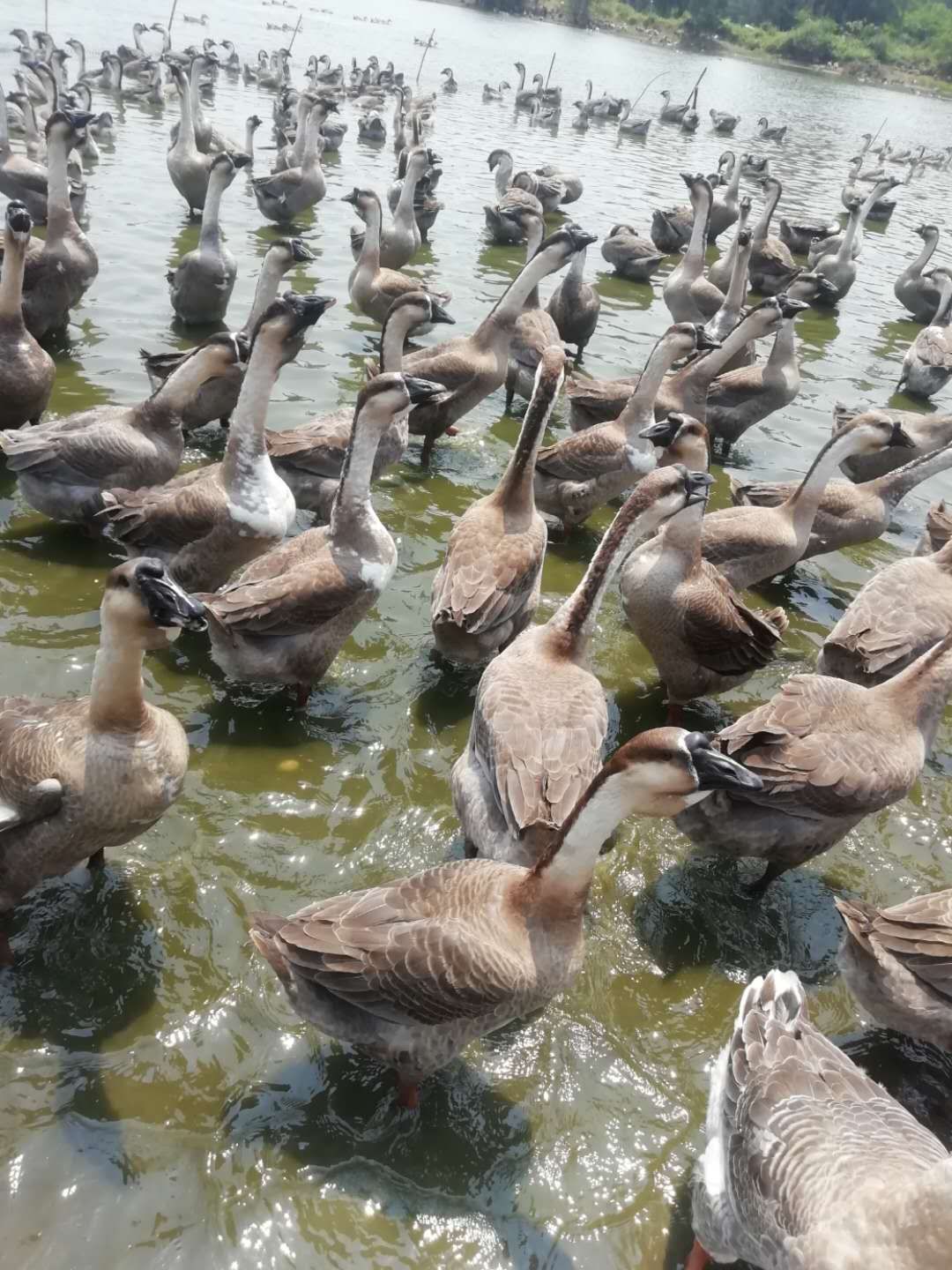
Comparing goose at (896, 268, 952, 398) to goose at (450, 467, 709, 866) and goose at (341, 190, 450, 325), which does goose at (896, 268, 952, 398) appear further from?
goose at (450, 467, 709, 866)

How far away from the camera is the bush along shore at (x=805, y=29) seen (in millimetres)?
79375

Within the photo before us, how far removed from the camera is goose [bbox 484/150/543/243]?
15555 mm

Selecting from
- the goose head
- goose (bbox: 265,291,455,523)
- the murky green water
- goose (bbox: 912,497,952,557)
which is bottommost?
the murky green water

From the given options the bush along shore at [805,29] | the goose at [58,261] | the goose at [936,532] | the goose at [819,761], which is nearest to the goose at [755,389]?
the goose at [936,532]

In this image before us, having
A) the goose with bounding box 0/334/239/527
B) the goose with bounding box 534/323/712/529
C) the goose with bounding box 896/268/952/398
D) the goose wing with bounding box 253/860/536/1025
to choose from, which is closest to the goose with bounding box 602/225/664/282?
the goose with bounding box 896/268/952/398

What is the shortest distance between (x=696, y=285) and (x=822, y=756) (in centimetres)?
1178

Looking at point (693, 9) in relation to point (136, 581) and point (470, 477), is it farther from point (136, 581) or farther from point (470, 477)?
point (136, 581)

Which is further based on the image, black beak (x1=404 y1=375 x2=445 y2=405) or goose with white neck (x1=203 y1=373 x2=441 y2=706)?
black beak (x1=404 y1=375 x2=445 y2=405)

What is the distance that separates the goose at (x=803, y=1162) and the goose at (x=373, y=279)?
10424 mm

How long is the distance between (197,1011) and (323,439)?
5.16m

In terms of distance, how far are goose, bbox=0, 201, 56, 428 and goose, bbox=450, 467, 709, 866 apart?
17.6 ft

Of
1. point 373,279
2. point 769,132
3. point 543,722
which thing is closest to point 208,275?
point 373,279

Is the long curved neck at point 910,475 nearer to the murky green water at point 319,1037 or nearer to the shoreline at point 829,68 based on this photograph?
the murky green water at point 319,1037

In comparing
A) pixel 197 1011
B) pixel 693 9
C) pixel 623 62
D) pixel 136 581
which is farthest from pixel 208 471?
pixel 693 9
